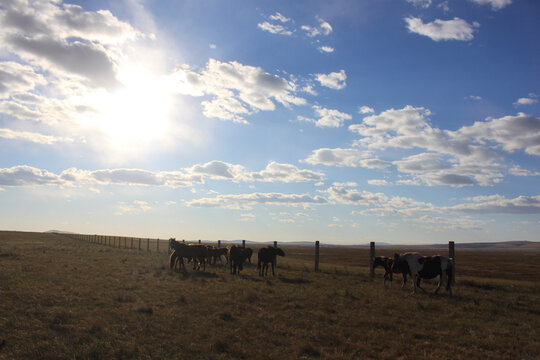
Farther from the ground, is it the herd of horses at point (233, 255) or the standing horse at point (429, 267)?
the standing horse at point (429, 267)

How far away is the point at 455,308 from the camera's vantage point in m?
12.1

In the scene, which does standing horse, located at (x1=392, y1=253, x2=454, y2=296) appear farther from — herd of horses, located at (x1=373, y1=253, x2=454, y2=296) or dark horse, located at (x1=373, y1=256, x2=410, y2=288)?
dark horse, located at (x1=373, y1=256, x2=410, y2=288)

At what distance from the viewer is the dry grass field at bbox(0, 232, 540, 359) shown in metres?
7.25

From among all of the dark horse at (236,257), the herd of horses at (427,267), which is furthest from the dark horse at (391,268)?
the dark horse at (236,257)

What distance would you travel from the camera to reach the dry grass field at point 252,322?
725 centimetres

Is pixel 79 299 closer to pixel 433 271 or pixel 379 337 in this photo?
pixel 379 337

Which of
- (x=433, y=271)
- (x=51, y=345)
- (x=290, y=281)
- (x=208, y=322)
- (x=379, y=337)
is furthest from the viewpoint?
(x=290, y=281)

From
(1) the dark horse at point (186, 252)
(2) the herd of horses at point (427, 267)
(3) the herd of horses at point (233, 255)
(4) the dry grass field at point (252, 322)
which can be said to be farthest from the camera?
(1) the dark horse at point (186, 252)

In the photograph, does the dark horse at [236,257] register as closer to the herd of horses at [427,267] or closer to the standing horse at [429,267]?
the herd of horses at [427,267]

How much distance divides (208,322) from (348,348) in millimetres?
3892

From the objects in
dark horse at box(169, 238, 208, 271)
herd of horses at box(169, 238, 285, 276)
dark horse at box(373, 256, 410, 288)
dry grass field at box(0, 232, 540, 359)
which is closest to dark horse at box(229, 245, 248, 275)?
herd of horses at box(169, 238, 285, 276)

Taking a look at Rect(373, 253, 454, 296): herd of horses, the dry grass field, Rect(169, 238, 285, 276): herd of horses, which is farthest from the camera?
Rect(169, 238, 285, 276): herd of horses

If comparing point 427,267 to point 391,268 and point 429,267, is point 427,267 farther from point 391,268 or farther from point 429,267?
point 391,268

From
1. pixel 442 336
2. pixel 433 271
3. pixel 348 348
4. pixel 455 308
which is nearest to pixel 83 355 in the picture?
pixel 348 348
